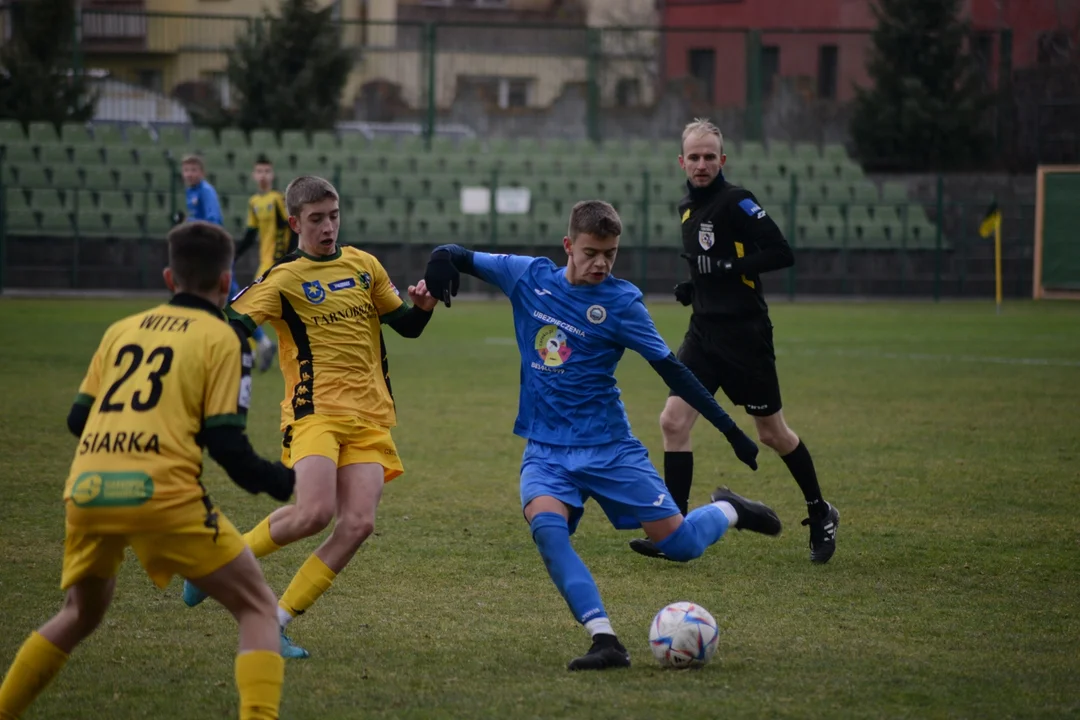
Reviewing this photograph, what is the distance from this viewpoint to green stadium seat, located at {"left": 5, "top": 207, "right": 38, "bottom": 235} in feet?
78.6

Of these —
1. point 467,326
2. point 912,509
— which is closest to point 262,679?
point 912,509

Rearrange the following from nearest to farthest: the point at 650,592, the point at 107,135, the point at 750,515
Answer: the point at 750,515, the point at 650,592, the point at 107,135

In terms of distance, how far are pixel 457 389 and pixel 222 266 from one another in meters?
9.37

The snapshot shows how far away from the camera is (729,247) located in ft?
22.3

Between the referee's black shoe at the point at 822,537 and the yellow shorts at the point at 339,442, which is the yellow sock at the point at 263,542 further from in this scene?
the referee's black shoe at the point at 822,537

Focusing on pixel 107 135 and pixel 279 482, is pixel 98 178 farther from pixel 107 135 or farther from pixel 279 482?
pixel 279 482

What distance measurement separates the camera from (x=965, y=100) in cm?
3022

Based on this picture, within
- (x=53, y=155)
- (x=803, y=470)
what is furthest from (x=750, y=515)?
(x=53, y=155)

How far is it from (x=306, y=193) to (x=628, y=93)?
27.3m

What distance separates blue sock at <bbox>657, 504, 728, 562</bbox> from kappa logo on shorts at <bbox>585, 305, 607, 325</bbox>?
84 centimetres

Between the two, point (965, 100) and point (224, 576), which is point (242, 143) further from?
point (224, 576)

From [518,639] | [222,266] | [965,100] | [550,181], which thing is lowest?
[518,639]

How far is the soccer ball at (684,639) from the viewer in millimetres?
4621

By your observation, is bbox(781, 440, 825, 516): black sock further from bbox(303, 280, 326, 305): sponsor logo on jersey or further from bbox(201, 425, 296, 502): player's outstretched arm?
bbox(201, 425, 296, 502): player's outstretched arm
